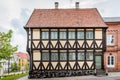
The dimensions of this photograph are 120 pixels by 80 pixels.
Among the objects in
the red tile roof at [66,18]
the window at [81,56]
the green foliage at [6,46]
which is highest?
the red tile roof at [66,18]

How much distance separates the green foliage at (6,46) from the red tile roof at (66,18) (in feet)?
16.2

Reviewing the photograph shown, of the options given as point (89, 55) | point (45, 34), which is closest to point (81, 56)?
point (89, 55)

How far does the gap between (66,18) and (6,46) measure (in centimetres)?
950

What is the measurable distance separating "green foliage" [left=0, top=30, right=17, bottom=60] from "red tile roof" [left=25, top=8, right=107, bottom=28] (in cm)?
494

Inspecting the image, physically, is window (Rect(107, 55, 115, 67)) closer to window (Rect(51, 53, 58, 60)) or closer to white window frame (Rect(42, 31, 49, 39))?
window (Rect(51, 53, 58, 60))

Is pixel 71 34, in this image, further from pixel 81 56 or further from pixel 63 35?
pixel 81 56

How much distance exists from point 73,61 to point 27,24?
7.93 metres

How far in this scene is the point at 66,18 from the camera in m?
39.5

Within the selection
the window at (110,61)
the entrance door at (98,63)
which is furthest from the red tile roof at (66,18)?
the window at (110,61)

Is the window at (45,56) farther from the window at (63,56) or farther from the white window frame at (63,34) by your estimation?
the white window frame at (63,34)

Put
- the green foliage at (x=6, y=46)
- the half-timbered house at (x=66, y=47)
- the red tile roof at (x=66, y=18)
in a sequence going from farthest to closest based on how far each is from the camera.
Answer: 1. the green foliage at (x=6, y=46)
2. the red tile roof at (x=66, y=18)
3. the half-timbered house at (x=66, y=47)

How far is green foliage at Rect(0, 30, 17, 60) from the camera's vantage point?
1555 inches

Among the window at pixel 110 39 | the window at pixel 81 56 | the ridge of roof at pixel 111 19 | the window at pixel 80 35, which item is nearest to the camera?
the window at pixel 81 56

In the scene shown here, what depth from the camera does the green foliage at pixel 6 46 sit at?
39.5 metres
